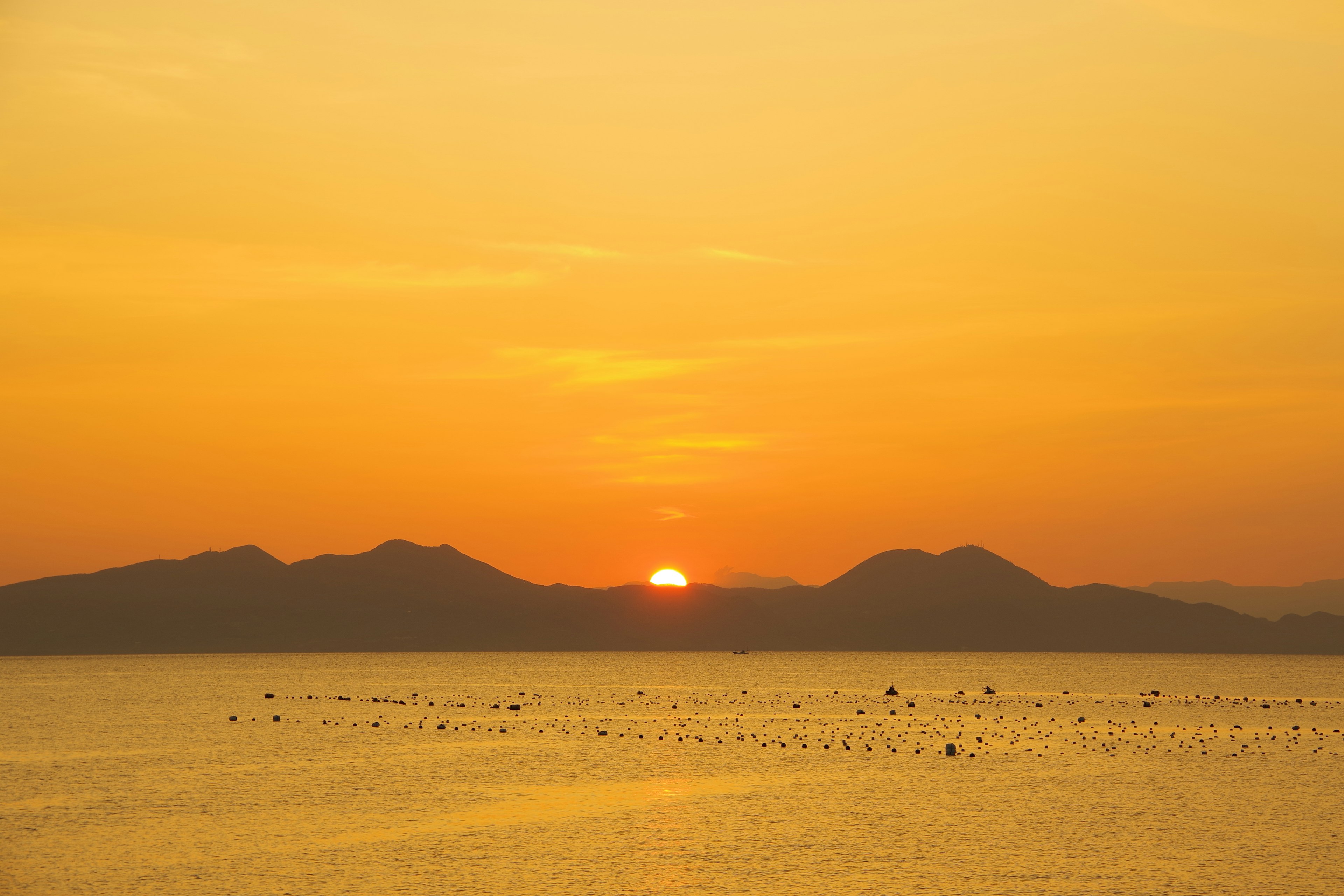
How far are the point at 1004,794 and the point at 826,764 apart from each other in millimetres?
15130

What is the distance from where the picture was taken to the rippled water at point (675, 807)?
4222cm

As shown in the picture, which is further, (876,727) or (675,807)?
(876,727)

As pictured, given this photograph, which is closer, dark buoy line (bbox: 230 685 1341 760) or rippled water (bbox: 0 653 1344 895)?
rippled water (bbox: 0 653 1344 895)

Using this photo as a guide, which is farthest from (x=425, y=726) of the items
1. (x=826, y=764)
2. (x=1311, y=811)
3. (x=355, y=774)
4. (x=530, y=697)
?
(x=1311, y=811)

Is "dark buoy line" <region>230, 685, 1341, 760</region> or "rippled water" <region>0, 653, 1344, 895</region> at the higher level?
"dark buoy line" <region>230, 685, 1341, 760</region>

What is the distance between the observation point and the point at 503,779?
67500 millimetres

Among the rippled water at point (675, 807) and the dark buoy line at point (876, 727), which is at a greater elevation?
the dark buoy line at point (876, 727)

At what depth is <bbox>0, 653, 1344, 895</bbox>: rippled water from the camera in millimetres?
42219

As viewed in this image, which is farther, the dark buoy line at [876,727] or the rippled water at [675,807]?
the dark buoy line at [876,727]

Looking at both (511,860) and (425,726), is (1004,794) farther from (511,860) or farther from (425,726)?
(425,726)

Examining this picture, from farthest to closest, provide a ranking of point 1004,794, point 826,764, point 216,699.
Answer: point 216,699, point 826,764, point 1004,794

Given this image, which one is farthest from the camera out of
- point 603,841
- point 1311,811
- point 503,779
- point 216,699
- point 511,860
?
point 216,699

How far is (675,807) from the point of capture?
187 ft

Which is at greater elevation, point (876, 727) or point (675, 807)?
point (876, 727)
